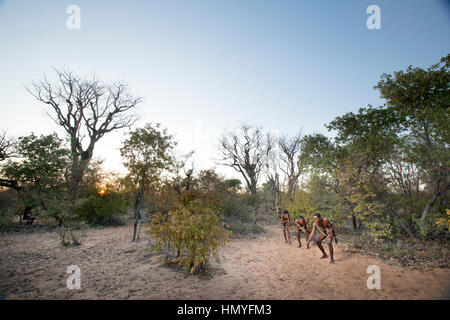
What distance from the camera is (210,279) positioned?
14.3 feet

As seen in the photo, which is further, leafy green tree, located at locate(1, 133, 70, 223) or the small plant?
leafy green tree, located at locate(1, 133, 70, 223)

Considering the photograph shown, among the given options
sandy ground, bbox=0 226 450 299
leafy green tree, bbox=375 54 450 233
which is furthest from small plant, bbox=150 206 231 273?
leafy green tree, bbox=375 54 450 233

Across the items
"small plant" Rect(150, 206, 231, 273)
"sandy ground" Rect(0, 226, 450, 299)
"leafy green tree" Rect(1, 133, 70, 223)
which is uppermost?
"leafy green tree" Rect(1, 133, 70, 223)

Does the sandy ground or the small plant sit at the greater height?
the small plant

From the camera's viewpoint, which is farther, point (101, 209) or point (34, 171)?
point (101, 209)

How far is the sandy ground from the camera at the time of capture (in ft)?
11.9

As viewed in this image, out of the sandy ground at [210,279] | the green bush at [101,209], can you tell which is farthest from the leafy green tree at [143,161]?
the green bush at [101,209]

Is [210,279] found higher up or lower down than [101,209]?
lower down

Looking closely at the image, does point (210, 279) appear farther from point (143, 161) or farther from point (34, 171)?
point (34, 171)

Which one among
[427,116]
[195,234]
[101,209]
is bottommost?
[101,209]

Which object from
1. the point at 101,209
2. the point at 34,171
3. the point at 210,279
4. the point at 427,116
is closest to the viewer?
the point at 210,279

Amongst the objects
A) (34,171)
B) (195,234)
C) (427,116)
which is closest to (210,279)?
(195,234)

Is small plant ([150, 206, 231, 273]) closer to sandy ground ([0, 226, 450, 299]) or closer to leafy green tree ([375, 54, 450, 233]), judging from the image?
sandy ground ([0, 226, 450, 299])

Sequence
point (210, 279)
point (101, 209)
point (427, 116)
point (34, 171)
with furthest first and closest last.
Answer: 1. point (101, 209)
2. point (34, 171)
3. point (427, 116)
4. point (210, 279)
